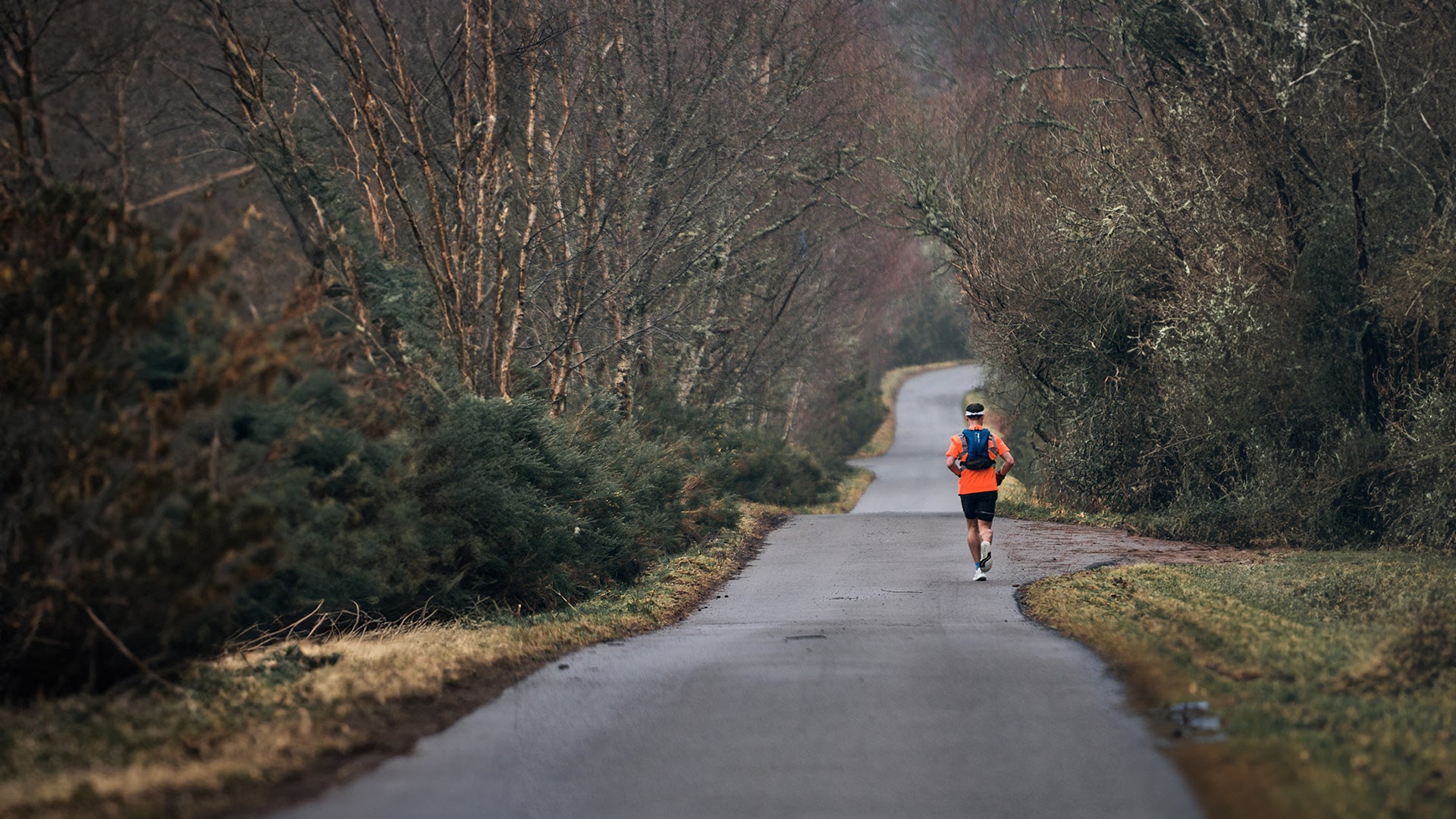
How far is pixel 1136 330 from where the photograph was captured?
893 inches

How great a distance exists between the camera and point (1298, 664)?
29.7ft

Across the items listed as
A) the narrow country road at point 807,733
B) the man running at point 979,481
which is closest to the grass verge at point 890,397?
the man running at point 979,481

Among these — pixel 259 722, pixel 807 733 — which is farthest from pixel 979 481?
pixel 259 722

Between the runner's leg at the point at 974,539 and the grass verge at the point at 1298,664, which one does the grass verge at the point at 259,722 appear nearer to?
the grass verge at the point at 1298,664

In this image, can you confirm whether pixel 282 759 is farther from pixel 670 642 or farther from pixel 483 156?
pixel 483 156

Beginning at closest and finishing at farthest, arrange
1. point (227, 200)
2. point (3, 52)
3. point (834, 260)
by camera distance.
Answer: point (3, 52), point (227, 200), point (834, 260)

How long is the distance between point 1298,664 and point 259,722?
638 centimetres

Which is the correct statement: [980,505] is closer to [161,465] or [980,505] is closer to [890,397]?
[161,465]

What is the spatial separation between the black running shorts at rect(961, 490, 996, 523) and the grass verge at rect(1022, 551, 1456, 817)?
3.75 feet

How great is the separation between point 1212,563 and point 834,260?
24.3m

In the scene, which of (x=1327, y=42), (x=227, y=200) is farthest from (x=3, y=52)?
(x=1327, y=42)

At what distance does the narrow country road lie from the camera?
6.22 meters

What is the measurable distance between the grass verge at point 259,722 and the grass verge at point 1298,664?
4093mm

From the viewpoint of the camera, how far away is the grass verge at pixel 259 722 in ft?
19.4
